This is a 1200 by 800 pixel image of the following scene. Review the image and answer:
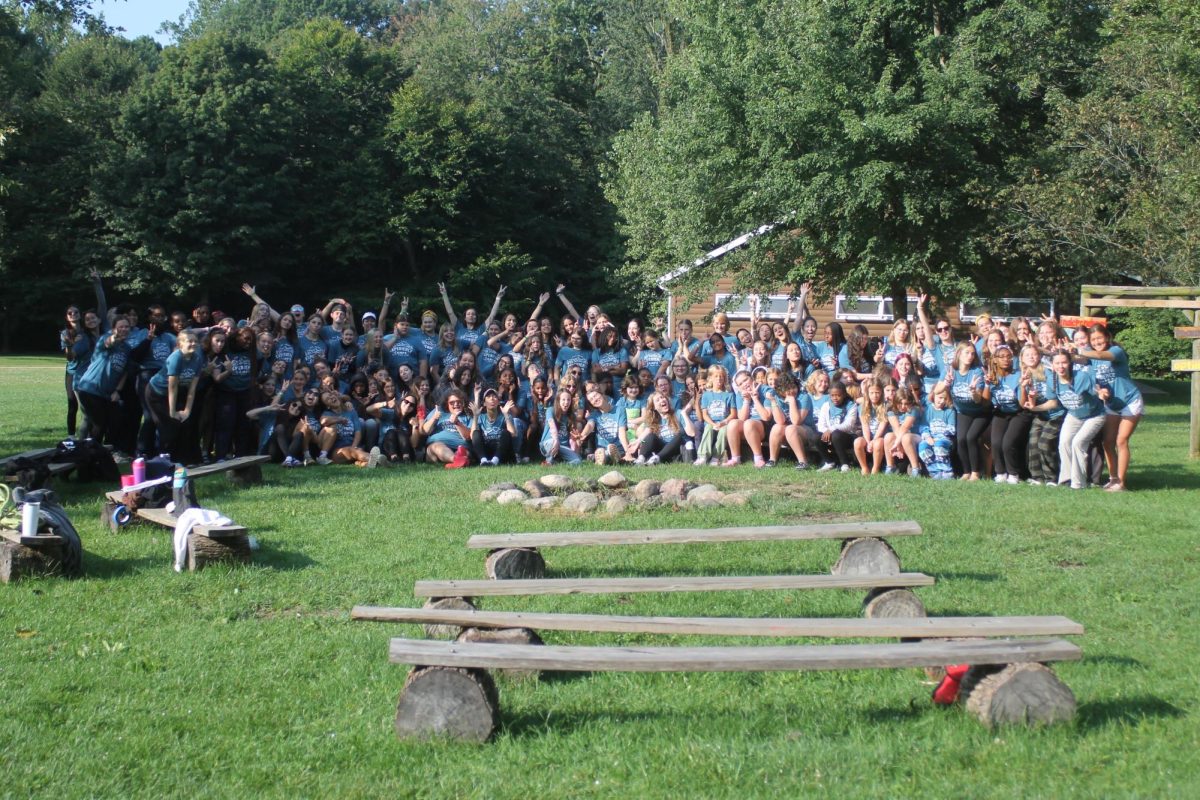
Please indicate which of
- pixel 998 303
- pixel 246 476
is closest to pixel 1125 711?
pixel 246 476

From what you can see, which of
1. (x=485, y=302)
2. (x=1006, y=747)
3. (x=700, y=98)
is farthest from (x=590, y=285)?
(x=1006, y=747)

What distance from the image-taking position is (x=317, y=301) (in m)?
43.5

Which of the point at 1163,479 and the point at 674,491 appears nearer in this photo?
the point at 674,491

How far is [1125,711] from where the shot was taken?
4926 millimetres

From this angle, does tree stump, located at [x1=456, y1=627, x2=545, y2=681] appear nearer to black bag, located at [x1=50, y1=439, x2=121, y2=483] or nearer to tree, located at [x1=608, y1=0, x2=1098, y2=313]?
black bag, located at [x1=50, y1=439, x2=121, y2=483]

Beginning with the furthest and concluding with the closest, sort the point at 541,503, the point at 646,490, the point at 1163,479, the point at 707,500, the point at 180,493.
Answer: the point at 1163,479, the point at 646,490, the point at 707,500, the point at 541,503, the point at 180,493

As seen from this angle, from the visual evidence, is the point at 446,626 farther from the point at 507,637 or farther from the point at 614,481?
the point at 614,481

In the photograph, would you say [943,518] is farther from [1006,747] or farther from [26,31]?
[26,31]

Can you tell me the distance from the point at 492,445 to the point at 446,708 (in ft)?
28.4

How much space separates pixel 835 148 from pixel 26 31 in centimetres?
2421

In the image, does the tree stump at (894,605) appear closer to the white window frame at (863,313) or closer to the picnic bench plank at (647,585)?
the picnic bench plank at (647,585)

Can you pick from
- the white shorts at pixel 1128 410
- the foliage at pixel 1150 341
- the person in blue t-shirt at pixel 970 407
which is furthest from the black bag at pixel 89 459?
the foliage at pixel 1150 341

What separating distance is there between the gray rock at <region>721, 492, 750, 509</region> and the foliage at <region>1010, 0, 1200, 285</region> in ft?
33.8

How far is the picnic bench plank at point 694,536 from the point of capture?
700 centimetres
